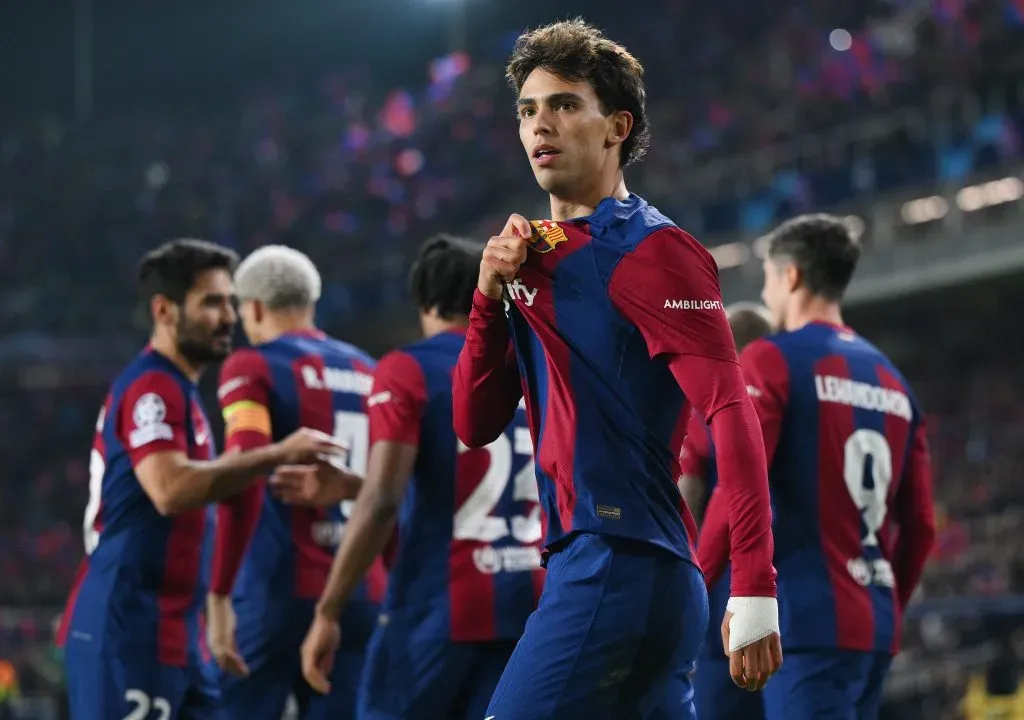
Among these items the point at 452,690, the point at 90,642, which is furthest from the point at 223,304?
the point at 452,690

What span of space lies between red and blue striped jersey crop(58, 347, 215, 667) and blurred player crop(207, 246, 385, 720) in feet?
0.80

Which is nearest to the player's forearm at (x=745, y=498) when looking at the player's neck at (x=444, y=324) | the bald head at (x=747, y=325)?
the player's neck at (x=444, y=324)

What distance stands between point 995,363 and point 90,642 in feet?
47.9

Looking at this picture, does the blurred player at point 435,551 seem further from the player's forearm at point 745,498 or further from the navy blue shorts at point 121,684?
the player's forearm at point 745,498

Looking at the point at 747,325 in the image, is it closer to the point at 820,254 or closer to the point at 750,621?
the point at 820,254

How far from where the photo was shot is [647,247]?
9.46ft

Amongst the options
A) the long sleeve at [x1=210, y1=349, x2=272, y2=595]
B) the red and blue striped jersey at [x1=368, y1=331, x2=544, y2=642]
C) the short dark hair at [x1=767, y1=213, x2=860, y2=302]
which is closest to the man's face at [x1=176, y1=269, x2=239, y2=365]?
the long sleeve at [x1=210, y1=349, x2=272, y2=595]

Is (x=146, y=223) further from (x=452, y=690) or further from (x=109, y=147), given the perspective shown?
(x=452, y=690)

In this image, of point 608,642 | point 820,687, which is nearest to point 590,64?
point 608,642

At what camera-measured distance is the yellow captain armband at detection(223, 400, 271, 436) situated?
16.8ft

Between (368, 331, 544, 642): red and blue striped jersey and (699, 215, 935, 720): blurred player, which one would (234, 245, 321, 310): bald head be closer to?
(368, 331, 544, 642): red and blue striped jersey

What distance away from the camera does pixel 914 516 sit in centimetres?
473

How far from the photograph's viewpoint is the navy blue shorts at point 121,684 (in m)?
4.53

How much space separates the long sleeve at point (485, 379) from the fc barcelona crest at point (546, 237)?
189mm
